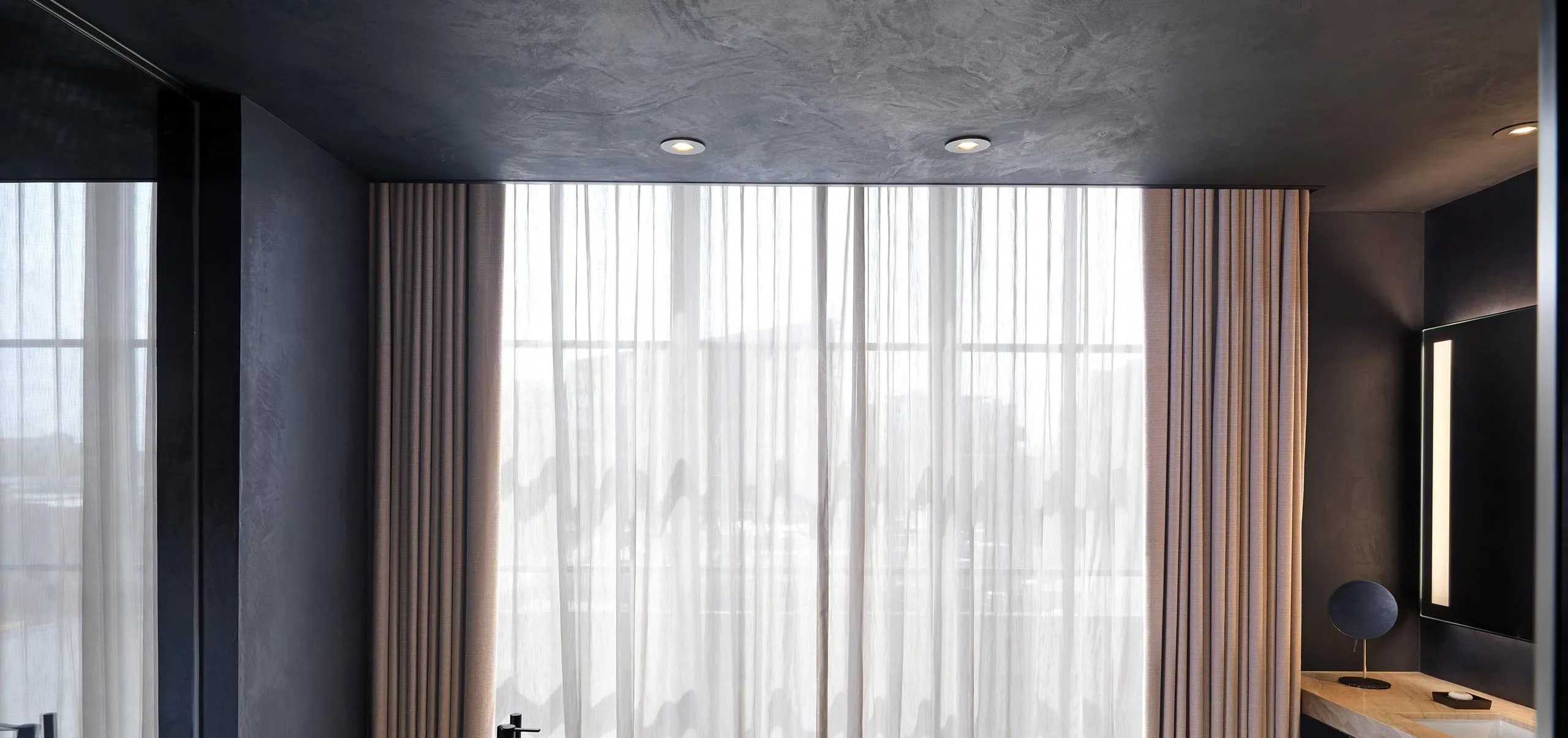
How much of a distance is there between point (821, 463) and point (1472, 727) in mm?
2117

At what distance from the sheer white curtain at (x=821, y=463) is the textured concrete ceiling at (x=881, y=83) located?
0.92 ft

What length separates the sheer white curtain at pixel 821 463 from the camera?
3.27 meters

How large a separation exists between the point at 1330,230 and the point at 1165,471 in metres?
1.16

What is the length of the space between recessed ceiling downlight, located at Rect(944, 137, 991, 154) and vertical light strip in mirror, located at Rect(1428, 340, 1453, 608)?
6.10ft

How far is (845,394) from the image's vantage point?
3.32 m

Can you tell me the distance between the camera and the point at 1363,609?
3086 mm

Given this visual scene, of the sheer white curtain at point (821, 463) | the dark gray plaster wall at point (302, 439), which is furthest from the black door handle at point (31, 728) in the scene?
the sheer white curtain at point (821, 463)

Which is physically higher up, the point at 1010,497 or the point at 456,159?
the point at 456,159

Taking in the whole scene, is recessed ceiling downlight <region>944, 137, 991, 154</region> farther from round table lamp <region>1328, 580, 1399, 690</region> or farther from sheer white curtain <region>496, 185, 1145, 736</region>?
round table lamp <region>1328, 580, 1399, 690</region>

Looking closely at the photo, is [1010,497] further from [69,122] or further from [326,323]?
[69,122]

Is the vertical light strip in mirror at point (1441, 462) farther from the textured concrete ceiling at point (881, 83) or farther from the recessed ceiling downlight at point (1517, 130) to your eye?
the recessed ceiling downlight at point (1517, 130)

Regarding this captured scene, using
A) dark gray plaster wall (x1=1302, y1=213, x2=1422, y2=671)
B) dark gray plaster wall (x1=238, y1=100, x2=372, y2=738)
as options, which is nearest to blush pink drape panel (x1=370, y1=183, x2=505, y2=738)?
dark gray plaster wall (x1=238, y1=100, x2=372, y2=738)

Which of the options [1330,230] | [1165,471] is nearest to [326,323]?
[1165,471]

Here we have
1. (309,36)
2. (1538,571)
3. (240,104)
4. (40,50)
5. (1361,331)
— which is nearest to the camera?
(1538,571)
